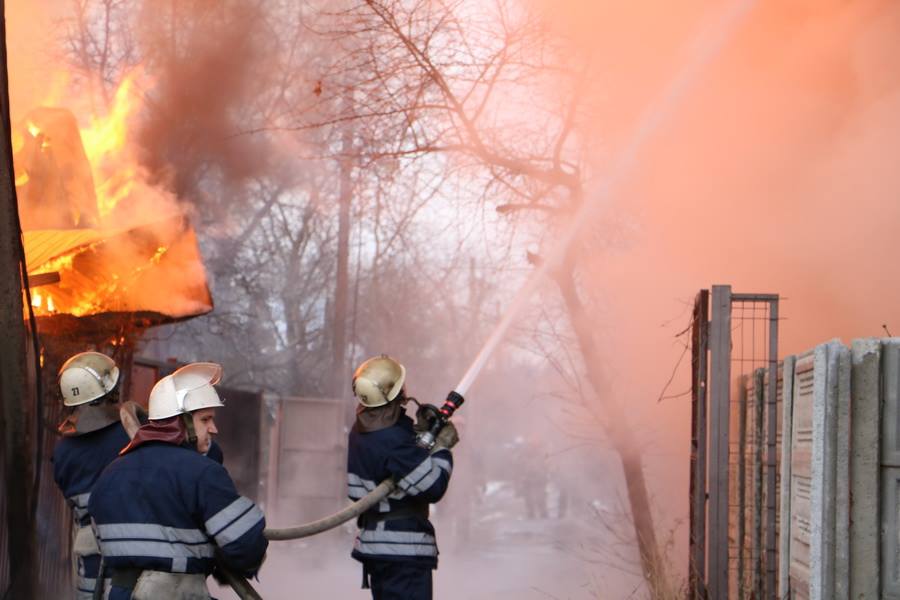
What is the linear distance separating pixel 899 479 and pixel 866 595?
0.41 m

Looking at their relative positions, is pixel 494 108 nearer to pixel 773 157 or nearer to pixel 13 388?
pixel 773 157

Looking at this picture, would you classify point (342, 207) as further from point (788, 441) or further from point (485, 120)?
point (788, 441)

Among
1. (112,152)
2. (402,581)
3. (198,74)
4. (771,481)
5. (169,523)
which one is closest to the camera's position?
(169,523)

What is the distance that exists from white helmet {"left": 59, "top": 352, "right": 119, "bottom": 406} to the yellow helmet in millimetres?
1272

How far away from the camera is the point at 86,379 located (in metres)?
6.00

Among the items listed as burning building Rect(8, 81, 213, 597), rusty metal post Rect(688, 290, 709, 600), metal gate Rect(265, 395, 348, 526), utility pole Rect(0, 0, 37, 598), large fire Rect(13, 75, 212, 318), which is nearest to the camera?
utility pole Rect(0, 0, 37, 598)

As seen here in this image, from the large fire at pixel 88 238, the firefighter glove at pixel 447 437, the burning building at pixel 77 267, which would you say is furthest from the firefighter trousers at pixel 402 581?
the large fire at pixel 88 238

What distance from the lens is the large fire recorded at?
870cm

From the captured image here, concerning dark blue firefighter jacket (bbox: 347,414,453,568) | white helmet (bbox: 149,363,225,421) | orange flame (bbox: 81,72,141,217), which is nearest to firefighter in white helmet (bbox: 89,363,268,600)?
white helmet (bbox: 149,363,225,421)

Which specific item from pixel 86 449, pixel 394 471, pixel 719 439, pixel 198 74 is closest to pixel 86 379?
pixel 86 449

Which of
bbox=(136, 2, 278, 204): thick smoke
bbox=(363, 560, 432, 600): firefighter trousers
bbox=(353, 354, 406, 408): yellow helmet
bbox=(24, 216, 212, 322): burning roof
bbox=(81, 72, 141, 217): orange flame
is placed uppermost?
bbox=(136, 2, 278, 204): thick smoke

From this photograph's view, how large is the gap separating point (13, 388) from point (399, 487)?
95.2 inches

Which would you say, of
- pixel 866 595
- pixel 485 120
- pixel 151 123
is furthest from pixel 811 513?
pixel 151 123

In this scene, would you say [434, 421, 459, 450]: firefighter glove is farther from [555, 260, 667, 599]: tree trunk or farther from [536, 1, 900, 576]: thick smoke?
[536, 1, 900, 576]: thick smoke
